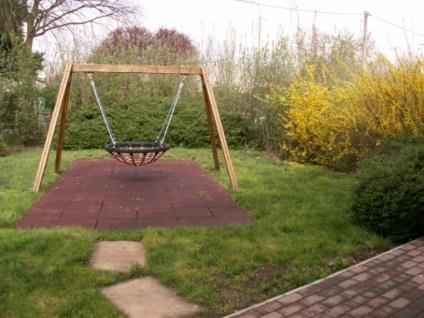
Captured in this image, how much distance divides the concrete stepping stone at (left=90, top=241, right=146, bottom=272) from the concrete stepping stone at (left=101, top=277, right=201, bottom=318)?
0.91 feet

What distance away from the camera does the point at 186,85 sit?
12047mm

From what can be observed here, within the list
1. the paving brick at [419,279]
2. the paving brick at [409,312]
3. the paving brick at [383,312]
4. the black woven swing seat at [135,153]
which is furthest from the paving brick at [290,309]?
the black woven swing seat at [135,153]

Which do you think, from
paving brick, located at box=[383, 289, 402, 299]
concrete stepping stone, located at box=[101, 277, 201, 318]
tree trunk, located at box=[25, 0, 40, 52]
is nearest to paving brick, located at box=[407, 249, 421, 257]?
paving brick, located at box=[383, 289, 402, 299]

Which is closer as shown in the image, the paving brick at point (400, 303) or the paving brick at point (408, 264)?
the paving brick at point (400, 303)

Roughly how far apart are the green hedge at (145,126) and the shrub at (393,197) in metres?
6.01

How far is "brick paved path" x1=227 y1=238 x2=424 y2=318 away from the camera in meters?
2.82

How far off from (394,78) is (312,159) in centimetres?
215

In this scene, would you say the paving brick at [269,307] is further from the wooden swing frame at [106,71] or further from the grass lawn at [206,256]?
the wooden swing frame at [106,71]

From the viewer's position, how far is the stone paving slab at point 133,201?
15.4ft

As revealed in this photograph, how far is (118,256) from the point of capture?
12.1ft

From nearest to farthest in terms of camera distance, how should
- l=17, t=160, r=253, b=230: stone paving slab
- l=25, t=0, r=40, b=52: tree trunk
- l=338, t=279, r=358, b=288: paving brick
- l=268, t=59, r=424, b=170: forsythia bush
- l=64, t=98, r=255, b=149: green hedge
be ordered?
1. l=338, t=279, r=358, b=288: paving brick
2. l=17, t=160, r=253, b=230: stone paving slab
3. l=268, t=59, r=424, b=170: forsythia bush
4. l=64, t=98, r=255, b=149: green hedge
5. l=25, t=0, r=40, b=52: tree trunk

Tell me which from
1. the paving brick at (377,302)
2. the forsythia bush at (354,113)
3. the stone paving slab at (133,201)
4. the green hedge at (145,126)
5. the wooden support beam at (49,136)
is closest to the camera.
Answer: the paving brick at (377,302)

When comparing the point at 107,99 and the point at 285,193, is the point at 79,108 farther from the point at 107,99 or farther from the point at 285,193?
the point at 285,193

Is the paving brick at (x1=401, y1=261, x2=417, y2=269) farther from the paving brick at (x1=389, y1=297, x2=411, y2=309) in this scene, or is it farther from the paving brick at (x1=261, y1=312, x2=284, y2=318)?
the paving brick at (x1=261, y1=312, x2=284, y2=318)
